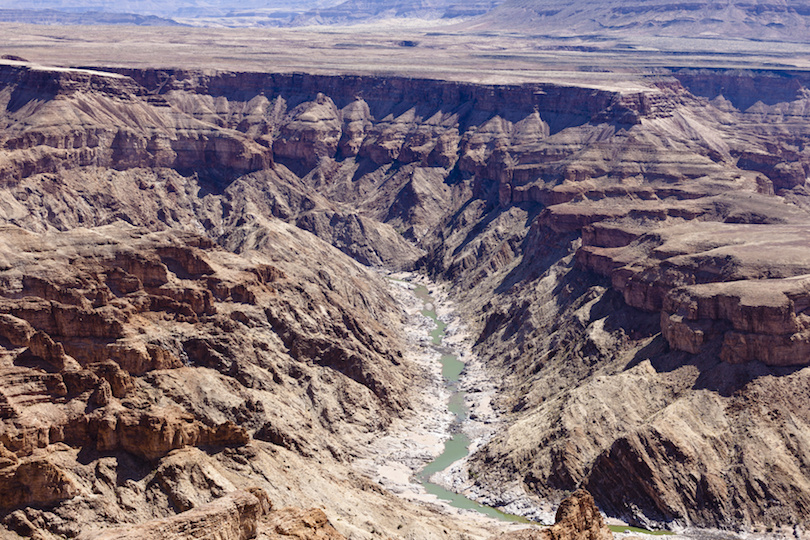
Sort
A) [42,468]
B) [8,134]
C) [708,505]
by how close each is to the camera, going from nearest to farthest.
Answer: [42,468], [708,505], [8,134]

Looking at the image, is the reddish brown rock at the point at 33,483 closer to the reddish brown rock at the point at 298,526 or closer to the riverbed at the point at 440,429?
the reddish brown rock at the point at 298,526

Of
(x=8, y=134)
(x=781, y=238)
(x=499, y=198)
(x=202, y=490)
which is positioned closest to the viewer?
(x=202, y=490)

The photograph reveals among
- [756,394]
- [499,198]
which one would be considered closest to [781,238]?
[756,394]

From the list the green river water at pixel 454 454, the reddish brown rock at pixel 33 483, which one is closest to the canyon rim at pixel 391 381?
the reddish brown rock at pixel 33 483

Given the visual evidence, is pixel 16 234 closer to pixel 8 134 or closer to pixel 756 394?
pixel 756 394

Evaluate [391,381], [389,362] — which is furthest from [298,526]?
[389,362]

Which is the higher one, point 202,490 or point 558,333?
point 202,490

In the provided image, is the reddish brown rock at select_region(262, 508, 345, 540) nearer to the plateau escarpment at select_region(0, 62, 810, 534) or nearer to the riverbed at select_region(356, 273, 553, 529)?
the plateau escarpment at select_region(0, 62, 810, 534)

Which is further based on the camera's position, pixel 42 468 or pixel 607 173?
pixel 607 173

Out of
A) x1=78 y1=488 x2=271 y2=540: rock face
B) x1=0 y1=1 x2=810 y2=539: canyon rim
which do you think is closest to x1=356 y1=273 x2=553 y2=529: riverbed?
x1=0 y1=1 x2=810 y2=539: canyon rim
